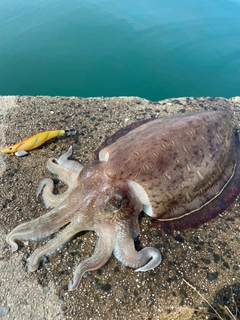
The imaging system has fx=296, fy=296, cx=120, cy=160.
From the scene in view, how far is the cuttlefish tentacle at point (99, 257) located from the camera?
10.8 feet

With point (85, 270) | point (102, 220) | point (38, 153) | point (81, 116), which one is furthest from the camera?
point (81, 116)

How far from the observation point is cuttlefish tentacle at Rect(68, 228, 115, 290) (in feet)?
10.8

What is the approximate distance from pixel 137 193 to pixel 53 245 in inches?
46.0

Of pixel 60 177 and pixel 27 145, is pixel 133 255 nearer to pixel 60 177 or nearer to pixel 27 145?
pixel 60 177

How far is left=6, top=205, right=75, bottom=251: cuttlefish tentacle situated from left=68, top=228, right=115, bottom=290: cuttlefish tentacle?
463mm

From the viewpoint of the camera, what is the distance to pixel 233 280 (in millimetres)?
3479

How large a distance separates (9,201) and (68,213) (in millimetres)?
1184

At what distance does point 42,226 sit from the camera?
3.52 meters

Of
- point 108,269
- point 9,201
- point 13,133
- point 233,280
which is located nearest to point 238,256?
point 233,280

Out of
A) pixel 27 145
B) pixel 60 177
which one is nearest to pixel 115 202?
pixel 60 177

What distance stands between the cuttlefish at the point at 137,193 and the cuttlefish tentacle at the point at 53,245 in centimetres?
1

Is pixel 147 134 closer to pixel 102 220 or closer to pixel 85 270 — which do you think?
pixel 102 220

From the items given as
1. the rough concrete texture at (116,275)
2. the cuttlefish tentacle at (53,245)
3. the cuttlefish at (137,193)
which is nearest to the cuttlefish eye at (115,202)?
the cuttlefish at (137,193)

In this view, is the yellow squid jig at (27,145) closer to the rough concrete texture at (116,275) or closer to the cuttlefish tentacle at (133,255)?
the rough concrete texture at (116,275)
